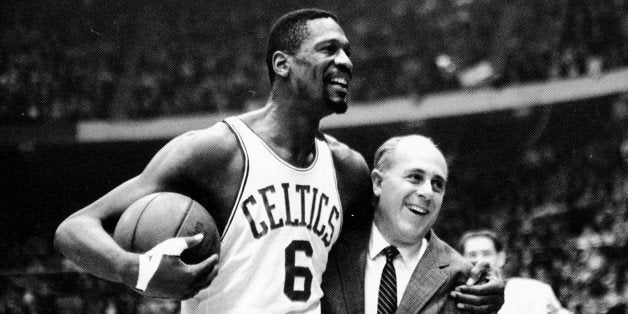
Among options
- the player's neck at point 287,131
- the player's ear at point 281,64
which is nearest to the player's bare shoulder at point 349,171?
the player's neck at point 287,131

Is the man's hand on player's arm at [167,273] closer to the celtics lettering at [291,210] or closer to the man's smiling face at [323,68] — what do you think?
the celtics lettering at [291,210]

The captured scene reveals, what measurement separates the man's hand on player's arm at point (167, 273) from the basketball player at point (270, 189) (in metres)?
0.17

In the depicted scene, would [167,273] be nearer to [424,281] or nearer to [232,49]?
[424,281]

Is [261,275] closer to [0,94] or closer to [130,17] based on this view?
[0,94]

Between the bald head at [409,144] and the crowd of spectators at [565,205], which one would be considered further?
the crowd of spectators at [565,205]

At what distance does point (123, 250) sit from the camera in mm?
2293

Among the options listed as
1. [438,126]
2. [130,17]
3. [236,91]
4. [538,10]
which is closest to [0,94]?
[130,17]

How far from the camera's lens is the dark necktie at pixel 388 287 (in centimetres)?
293

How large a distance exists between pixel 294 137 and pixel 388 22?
1411 cm

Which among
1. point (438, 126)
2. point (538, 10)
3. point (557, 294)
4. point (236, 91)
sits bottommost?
point (557, 294)

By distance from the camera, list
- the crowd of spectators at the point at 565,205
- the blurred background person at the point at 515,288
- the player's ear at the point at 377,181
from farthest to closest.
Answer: the crowd of spectators at the point at 565,205
the blurred background person at the point at 515,288
the player's ear at the point at 377,181

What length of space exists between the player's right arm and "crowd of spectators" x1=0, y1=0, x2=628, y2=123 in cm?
1127

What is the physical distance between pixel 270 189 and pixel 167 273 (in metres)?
0.70

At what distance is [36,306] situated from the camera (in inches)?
421
